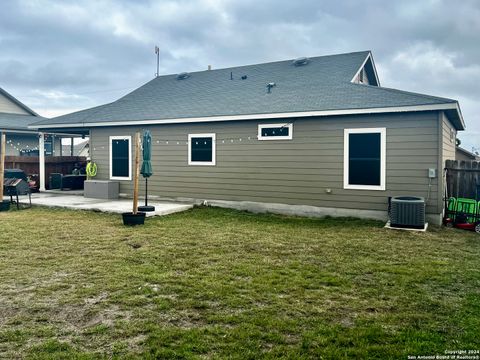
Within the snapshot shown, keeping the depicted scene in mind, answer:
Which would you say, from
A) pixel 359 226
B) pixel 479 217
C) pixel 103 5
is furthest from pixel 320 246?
pixel 103 5

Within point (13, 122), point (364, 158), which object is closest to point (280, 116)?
point (364, 158)

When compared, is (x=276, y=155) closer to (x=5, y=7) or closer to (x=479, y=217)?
(x=479, y=217)

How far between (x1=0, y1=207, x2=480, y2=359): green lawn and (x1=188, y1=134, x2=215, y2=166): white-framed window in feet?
13.6

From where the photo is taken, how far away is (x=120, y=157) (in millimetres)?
12539

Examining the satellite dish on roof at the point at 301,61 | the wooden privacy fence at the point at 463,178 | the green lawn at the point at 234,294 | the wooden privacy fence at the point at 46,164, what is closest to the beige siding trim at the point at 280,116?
the wooden privacy fence at the point at 463,178

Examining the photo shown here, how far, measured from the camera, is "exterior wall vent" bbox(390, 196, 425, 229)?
7.85 metres

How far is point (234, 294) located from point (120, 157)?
9.69 meters

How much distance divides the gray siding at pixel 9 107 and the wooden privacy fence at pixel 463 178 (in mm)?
24322

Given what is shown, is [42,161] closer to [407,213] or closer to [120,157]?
[120,157]

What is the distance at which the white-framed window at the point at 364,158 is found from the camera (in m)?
8.89

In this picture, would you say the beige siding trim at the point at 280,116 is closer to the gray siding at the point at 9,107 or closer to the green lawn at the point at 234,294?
the green lawn at the point at 234,294

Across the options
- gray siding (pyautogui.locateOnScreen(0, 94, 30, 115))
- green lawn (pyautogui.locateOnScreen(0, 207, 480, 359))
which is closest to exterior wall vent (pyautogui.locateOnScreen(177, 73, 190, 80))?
green lawn (pyautogui.locateOnScreen(0, 207, 480, 359))

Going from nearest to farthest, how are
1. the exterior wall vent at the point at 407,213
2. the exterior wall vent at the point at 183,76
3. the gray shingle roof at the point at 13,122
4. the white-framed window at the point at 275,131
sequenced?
the exterior wall vent at the point at 407,213 → the white-framed window at the point at 275,131 → the exterior wall vent at the point at 183,76 → the gray shingle roof at the point at 13,122

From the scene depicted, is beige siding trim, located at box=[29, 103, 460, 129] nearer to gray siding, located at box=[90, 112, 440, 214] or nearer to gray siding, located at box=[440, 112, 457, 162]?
gray siding, located at box=[90, 112, 440, 214]
